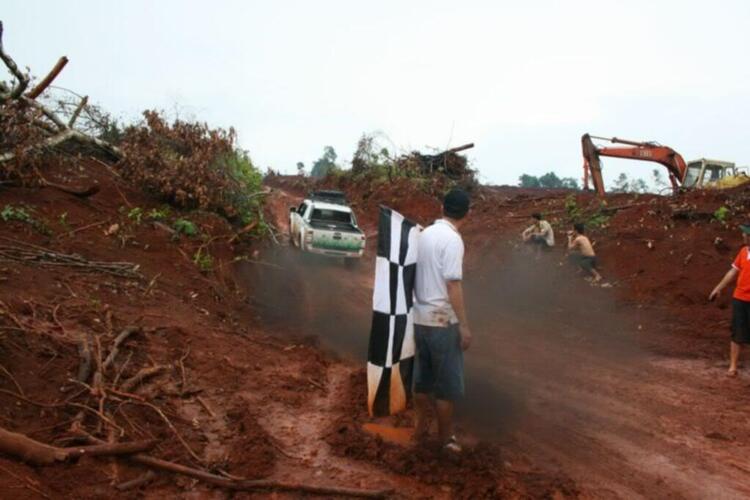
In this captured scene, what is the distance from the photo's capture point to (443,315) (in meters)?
4.64

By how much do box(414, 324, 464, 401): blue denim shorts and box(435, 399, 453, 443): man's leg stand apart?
6cm

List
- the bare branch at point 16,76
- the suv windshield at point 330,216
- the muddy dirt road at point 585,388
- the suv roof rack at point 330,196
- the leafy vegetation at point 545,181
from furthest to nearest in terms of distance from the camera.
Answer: the leafy vegetation at point 545,181 → the suv roof rack at point 330,196 → the suv windshield at point 330,216 → the bare branch at point 16,76 → the muddy dirt road at point 585,388

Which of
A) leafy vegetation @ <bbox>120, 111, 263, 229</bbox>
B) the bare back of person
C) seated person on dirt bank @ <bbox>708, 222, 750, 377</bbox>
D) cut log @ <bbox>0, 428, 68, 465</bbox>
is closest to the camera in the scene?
cut log @ <bbox>0, 428, 68, 465</bbox>

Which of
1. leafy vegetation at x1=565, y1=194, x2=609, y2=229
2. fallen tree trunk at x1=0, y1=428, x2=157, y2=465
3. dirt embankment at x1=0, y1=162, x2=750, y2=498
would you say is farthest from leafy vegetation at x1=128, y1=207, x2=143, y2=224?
leafy vegetation at x1=565, y1=194, x2=609, y2=229

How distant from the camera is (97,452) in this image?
3.68 metres

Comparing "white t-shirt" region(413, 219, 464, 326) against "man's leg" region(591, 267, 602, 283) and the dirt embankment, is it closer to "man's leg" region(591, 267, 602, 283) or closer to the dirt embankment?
the dirt embankment

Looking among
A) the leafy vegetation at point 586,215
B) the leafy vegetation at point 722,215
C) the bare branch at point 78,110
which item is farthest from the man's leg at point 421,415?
the leafy vegetation at point 586,215

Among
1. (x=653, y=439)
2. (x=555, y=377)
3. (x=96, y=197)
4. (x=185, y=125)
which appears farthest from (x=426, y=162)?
(x=653, y=439)

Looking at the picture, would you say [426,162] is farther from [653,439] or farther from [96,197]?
[653,439]

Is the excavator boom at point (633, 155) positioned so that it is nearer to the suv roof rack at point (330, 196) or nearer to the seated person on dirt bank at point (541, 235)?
the seated person on dirt bank at point (541, 235)

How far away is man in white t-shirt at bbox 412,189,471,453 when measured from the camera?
4539mm

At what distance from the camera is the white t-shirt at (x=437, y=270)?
4520mm

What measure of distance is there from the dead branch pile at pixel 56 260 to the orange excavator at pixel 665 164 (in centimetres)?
1612

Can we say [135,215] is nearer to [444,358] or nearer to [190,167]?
[190,167]
